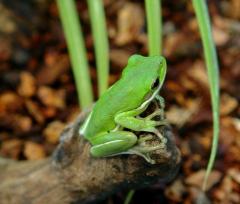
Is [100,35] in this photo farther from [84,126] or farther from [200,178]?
[200,178]

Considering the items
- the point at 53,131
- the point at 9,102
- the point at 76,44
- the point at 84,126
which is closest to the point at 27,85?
the point at 9,102

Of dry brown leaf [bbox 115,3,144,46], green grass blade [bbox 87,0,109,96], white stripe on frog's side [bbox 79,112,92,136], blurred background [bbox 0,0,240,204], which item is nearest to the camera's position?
white stripe on frog's side [bbox 79,112,92,136]

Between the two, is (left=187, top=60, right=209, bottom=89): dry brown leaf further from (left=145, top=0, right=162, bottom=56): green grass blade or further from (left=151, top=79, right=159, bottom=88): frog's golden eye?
(left=151, top=79, right=159, bottom=88): frog's golden eye

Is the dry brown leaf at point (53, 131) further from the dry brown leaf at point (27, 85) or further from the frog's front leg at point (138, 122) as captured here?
the frog's front leg at point (138, 122)

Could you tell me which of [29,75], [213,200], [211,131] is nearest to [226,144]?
[211,131]

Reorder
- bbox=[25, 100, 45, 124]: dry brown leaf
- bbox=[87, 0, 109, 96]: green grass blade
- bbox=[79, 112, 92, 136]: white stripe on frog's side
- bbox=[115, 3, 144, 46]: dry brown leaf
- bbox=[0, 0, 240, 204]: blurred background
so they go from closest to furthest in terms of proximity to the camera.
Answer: bbox=[79, 112, 92, 136]: white stripe on frog's side, bbox=[87, 0, 109, 96]: green grass blade, bbox=[0, 0, 240, 204]: blurred background, bbox=[25, 100, 45, 124]: dry brown leaf, bbox=[115, 3, 144, 46]: dry brown leaf

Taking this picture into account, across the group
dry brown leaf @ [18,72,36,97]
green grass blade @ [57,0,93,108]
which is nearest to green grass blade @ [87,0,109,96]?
green grass blade @ [57,0,93,108]

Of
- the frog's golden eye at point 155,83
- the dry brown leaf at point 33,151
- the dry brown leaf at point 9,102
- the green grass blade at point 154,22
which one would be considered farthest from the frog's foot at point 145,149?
the dry brown leaf at point 9,102
